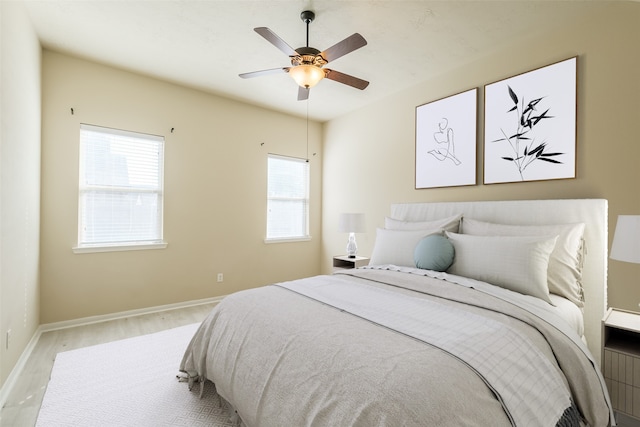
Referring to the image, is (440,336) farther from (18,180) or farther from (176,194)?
(176,194)

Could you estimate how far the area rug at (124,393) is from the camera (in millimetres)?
1863

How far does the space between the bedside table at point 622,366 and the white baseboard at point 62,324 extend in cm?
365

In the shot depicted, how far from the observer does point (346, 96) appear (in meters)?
4.19

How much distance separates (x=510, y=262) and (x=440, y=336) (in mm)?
1183

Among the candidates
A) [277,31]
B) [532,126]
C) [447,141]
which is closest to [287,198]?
[447,141]

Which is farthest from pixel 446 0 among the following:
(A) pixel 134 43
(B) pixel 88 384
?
(B) pixel 88 384

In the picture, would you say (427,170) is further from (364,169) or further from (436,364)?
(436,364)

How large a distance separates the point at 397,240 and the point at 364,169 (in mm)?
1747

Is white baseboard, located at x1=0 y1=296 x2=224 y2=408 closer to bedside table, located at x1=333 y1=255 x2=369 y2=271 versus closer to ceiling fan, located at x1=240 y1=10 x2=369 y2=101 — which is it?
bedside table, located at x1=333 y1=255 x2=369 y2=271

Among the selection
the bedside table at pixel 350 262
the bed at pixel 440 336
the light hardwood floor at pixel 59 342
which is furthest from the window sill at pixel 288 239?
the bed at pixel 440 336

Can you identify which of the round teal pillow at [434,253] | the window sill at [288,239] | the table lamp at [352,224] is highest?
the table lamp at [352,224]

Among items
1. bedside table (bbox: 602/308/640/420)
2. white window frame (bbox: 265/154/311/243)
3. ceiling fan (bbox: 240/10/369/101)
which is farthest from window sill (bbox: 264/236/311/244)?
bedside table (bbox: 602/308/640/420)

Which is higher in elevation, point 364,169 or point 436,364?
point 364,169

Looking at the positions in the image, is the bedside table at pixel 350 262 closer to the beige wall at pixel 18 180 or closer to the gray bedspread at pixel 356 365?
the gray bedspread at pixel 356 365
